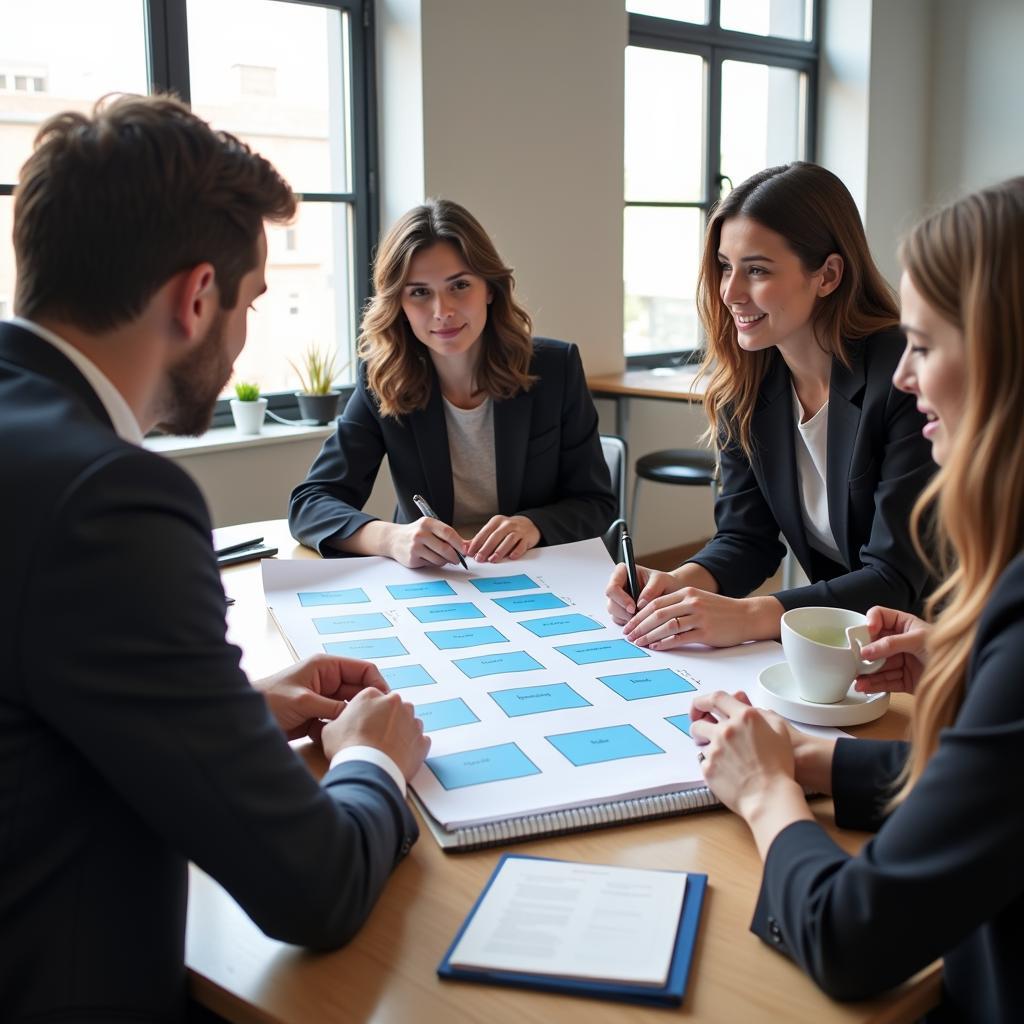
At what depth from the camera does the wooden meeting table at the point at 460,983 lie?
2.65 feet

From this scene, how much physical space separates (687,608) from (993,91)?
5.65 metres

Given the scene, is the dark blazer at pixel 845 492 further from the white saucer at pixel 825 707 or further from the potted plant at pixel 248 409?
the potted plant at pixel 248 409

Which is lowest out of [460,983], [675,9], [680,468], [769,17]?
[680,468]

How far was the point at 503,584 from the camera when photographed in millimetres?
1801

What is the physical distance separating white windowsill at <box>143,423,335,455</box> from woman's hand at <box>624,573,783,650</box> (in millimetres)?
2188

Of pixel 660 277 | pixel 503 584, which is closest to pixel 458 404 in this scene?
pixel 503 584

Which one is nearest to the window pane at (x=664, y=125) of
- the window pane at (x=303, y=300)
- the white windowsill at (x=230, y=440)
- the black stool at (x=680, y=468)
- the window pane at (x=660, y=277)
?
the window pane at (x=660, y=277)

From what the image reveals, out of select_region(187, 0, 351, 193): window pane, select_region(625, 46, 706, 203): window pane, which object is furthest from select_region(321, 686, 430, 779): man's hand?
select_region(625, 46, 706, 203): window pane

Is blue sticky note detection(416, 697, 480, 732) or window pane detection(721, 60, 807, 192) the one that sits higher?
window pane detection(721, 60, 807, 192)

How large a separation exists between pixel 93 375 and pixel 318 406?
9.74 feet

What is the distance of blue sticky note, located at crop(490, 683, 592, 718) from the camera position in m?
1.27

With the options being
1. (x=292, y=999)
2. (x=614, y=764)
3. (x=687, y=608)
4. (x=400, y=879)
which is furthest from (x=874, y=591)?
(x=292, y=999)

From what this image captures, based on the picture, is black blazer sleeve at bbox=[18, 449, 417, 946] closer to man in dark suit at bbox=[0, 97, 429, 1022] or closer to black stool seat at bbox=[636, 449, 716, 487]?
man in dark suit at bbox=[0, 97, 429, 1022]

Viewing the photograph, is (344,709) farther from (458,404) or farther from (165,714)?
(458,404)
